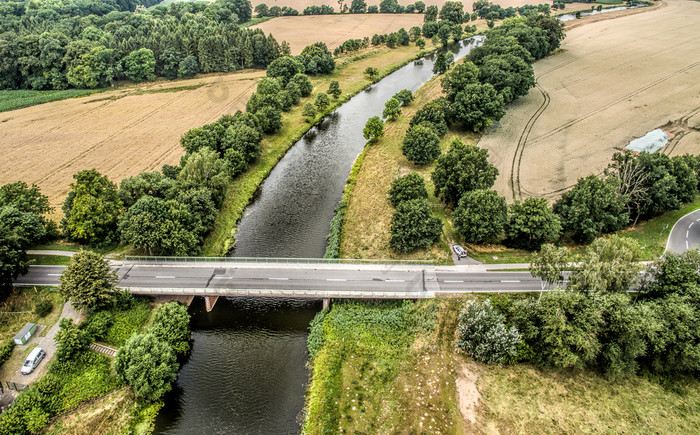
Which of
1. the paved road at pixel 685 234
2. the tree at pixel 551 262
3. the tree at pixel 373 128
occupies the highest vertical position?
the tree at pixel 373 128

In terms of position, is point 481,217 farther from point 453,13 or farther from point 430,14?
point 430,14

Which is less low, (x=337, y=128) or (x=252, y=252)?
(x=337, y=128)

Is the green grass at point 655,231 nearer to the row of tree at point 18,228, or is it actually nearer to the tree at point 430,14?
the row of tree at point 18,228

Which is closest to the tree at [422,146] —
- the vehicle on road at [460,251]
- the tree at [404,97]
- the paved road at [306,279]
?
the vehicle on road at [460,251]

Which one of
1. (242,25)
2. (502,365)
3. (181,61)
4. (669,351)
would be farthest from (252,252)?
(242,25)

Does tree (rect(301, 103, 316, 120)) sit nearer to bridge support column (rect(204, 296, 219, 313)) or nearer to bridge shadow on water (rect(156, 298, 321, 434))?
bridge shadow on water (rect(156, 298, 321, 434))

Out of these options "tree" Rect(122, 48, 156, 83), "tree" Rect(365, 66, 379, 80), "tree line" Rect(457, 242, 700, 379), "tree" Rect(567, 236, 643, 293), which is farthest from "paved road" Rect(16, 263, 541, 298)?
"tree" Rect(365, 66, 379, 80)

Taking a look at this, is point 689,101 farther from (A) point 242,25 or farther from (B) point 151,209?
(A) point 242,25
